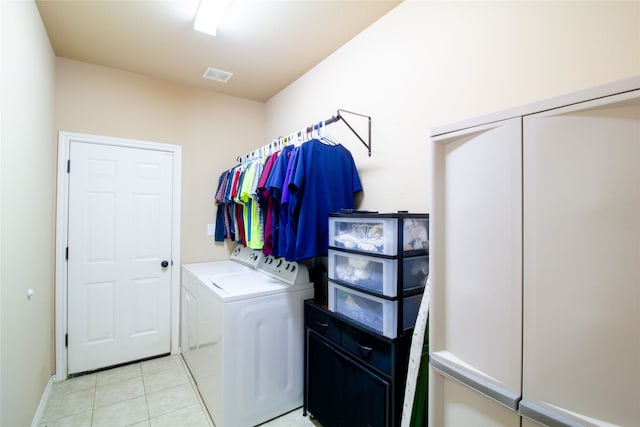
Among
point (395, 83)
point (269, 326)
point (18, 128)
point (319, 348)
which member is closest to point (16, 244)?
point (18, 128)

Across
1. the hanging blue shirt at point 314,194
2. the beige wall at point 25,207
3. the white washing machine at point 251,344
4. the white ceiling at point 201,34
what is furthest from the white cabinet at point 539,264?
the beige wall at point 25,207

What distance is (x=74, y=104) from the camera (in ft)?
8.61

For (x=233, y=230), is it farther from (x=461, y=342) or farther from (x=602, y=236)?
(x=602, y=236)

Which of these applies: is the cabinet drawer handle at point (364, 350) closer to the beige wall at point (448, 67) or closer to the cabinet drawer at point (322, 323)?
the cabinet drawer at point (322, 323)

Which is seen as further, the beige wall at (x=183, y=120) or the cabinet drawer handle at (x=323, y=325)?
the beige wall at (x=183, y=120)

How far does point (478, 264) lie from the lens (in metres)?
0.92

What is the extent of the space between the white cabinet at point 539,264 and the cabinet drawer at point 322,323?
2.61ft

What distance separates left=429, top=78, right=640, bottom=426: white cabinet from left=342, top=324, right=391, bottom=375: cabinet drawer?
41 cm

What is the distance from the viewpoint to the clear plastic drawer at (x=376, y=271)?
1437 mm

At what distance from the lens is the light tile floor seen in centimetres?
208

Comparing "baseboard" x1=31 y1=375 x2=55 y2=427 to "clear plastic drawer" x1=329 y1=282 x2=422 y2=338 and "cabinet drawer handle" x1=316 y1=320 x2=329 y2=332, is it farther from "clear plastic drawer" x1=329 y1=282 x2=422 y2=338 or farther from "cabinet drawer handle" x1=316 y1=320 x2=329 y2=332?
"clear plastic drawer" x1=329 y1=282 x2=422 y2=338

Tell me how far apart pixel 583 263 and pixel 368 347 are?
105cm

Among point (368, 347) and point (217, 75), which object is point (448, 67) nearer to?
point (368, 347)

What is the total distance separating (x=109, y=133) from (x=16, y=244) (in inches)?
59.6
